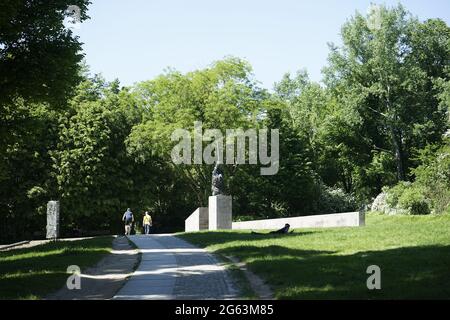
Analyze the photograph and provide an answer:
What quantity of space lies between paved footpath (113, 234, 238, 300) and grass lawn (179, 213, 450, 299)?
2.87 ft

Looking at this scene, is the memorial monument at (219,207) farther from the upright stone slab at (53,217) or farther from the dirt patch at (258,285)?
the dirt patch at (258,285)

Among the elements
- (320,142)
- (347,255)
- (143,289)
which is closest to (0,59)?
(143,289)

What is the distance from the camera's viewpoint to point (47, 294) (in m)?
10.7

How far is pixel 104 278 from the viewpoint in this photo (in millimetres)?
13016

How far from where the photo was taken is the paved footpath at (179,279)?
33.2 feet

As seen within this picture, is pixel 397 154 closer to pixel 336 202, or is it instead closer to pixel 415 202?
pixel 336 202

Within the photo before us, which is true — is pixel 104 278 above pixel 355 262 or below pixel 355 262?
below

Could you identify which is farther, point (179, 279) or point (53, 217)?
point (53, 217)

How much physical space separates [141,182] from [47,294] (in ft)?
129

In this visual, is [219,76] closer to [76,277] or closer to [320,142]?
[320,142]

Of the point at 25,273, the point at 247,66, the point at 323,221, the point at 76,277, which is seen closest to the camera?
the point at 76,277

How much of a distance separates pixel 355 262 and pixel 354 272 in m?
1.49

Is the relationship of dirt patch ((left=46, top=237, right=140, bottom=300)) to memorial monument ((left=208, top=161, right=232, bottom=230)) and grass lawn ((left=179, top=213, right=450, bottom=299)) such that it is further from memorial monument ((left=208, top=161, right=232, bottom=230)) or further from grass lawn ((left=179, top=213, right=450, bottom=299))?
memorial monument ((left=208, top=161, right=232, bottom=230))

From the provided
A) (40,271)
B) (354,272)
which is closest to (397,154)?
(354,272)
